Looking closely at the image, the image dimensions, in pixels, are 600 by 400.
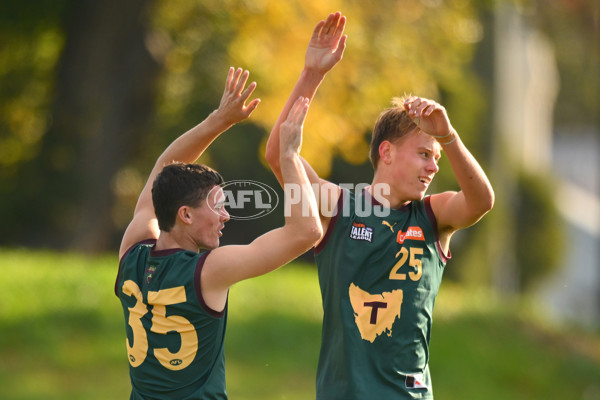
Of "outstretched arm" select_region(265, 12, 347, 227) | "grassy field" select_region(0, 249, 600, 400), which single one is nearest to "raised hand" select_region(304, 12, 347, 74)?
"outstretched arm" select_region(265, 12, 347, 227)

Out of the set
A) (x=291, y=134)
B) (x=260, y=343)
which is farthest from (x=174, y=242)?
(x=260, y=343)

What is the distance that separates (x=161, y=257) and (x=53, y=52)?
15.3 m

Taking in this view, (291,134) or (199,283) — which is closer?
(291,134)

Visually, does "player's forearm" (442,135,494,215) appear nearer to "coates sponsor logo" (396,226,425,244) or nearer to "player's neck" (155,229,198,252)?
"coates sponsor logo" (396,226,425,244)

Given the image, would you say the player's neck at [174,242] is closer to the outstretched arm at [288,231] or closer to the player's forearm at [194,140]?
the outstretched arm at [288,231]

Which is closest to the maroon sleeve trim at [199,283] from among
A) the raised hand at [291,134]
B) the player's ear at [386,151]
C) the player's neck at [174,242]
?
the player's neck at [174,242]

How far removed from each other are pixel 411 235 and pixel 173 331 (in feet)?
4.19

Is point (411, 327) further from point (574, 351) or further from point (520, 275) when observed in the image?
point (520, 275)

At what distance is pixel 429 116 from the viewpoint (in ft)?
13.5

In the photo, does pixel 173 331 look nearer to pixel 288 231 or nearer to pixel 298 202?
pixel 288 231

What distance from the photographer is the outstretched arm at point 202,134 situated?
4484mm

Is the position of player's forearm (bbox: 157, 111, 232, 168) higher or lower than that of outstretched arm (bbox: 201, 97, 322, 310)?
higher

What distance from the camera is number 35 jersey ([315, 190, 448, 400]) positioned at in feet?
14.2

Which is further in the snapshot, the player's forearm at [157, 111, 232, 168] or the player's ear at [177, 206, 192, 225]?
the player's forearm at [157, 111, 232, 168]
